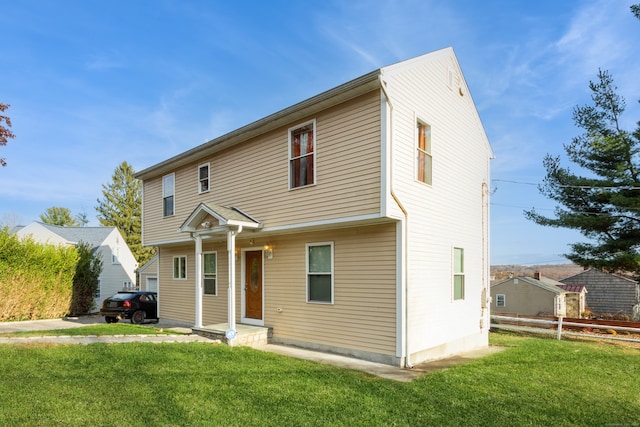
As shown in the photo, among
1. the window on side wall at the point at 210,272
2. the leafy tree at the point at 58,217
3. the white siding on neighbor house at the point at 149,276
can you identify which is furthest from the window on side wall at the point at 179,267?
the leafy tree at the point at 58,217

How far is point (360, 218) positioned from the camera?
7500 millimetres

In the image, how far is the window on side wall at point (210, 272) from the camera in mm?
11820

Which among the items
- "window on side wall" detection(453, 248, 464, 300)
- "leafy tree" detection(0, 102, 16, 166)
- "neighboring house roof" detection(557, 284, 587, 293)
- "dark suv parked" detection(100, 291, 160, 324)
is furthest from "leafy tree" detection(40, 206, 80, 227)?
"neighboring house roof" detection(557, 284, 587, 293)

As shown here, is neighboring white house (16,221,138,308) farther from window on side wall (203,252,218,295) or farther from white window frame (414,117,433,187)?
white window frame (414,117,433,187)

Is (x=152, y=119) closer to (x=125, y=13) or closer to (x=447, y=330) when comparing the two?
(x=125, y=13)

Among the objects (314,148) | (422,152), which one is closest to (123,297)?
(314,148)

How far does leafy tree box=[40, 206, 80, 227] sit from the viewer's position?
51000mm

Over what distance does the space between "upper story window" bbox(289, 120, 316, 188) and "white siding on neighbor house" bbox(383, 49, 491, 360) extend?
79.9 inches

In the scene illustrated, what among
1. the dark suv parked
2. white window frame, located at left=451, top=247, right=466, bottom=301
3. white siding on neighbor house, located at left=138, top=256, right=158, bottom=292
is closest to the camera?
white window frame, located at left=451, top=247, right=466, bottom=301

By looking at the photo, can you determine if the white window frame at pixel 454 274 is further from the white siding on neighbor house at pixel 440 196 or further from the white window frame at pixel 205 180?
the white window frame at pixel 205 180

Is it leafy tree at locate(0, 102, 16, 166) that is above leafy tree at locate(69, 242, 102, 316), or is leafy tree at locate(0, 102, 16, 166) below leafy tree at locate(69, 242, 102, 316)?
above

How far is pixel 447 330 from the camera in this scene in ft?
30.1

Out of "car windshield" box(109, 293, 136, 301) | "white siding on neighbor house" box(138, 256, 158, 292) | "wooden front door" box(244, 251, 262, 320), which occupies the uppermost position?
"wooden front door" box(244, 251, 262, 320)

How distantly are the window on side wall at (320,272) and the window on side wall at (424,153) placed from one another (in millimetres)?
2619
